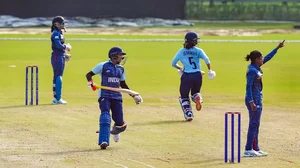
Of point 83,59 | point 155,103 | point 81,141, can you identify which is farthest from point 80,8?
point 81,141

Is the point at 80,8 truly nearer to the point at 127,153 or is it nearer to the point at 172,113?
the point at 172,113

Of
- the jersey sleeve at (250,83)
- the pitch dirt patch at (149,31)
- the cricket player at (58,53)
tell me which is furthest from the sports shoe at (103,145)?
the pitch dirt patch at (149,31)

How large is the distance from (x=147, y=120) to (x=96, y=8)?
42661 mm

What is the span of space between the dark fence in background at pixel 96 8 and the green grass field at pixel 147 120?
75.0 feet

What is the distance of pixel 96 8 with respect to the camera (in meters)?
64.2

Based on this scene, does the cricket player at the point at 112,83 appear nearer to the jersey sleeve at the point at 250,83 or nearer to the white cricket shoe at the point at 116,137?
the white cricket shoe at the point at 116,137

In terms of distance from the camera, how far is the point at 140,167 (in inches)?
632

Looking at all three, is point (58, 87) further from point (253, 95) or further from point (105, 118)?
point (253, 95)

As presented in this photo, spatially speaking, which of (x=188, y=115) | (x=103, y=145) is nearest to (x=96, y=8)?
(x=188, y=115)

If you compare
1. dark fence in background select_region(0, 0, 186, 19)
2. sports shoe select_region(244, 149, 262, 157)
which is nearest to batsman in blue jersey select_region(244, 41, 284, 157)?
sports shoe select_region(244, 149, 262, 157)

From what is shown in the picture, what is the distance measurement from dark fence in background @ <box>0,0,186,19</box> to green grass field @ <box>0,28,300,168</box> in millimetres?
22875

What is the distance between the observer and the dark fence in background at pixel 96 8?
206ft

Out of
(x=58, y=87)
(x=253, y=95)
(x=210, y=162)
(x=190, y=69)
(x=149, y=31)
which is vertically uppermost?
(x=149, y=31)

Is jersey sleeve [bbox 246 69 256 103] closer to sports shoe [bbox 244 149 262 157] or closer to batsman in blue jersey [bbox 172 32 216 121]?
sports shoe [bbox 244 149 262 157]
